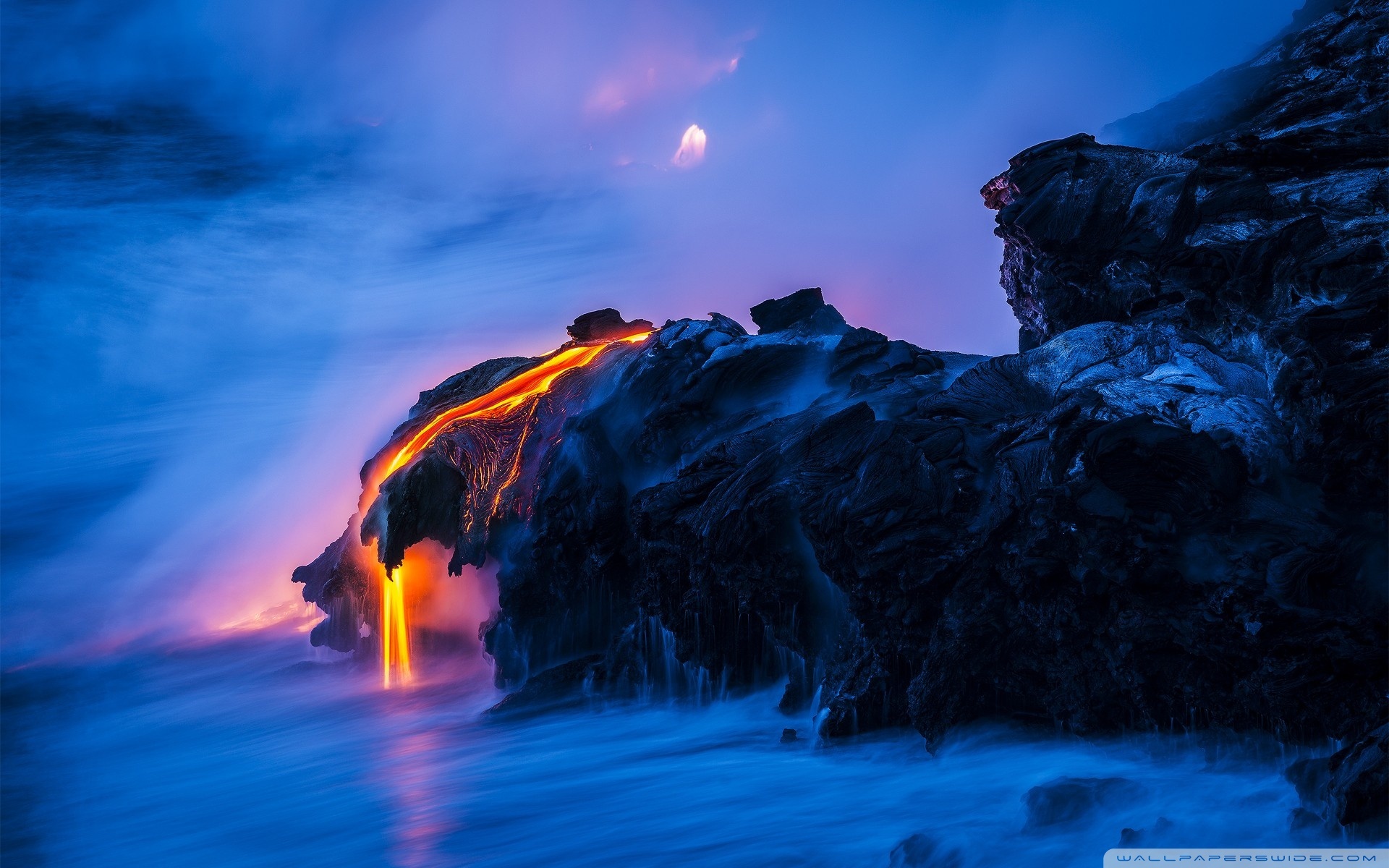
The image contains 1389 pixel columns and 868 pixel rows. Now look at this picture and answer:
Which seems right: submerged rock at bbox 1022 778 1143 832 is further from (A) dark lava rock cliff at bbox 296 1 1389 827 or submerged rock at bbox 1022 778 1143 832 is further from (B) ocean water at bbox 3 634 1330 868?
(A) dark lava rock cliff at bbox 296 1 1389 827

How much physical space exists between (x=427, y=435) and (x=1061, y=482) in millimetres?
8418

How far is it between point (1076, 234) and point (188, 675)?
11604 mm

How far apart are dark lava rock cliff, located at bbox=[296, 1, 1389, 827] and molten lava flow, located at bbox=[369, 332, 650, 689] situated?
0.83 meters

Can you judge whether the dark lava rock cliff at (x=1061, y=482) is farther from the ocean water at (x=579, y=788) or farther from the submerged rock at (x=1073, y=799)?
the submerged rock at (x=1073, y=799)

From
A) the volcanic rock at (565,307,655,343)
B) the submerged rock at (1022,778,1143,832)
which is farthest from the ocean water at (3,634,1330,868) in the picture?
the volcanic rock at (565,307,655,343)

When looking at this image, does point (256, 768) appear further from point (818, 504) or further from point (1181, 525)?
point (1181, 525)

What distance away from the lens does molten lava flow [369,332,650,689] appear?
12.2 m

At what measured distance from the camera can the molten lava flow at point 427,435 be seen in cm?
1225

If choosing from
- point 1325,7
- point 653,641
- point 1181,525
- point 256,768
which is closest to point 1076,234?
point 1181,525

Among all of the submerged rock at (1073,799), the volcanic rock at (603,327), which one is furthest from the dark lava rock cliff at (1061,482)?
the volcanic rock at (603,327)

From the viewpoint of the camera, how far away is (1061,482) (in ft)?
21.7

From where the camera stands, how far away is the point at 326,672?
12898mm

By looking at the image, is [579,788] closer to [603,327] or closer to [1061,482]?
[1061,482]

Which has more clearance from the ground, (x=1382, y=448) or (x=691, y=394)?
(x=691, y=394)
